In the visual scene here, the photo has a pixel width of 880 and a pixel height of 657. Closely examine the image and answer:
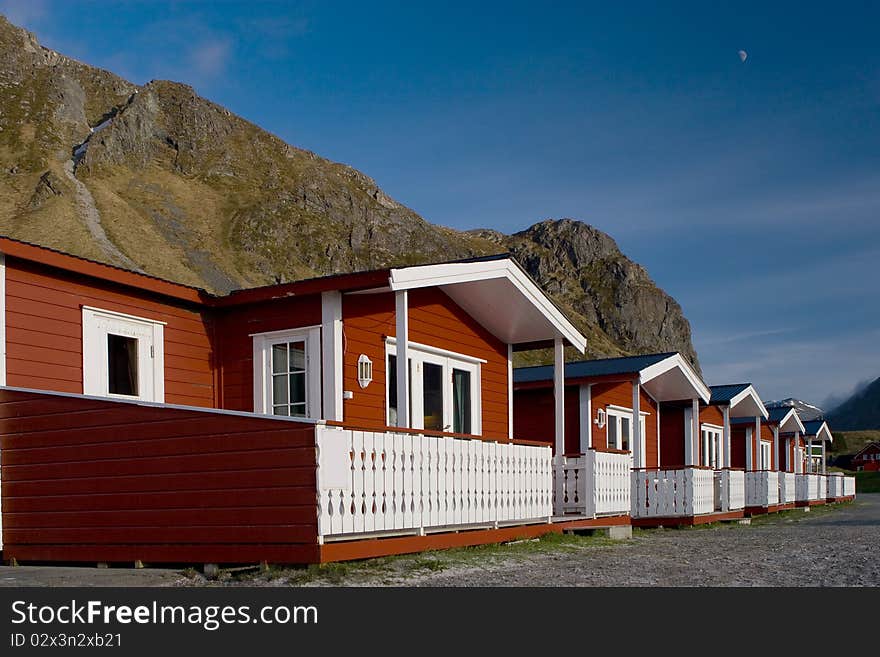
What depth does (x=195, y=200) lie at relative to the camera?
11100 cm

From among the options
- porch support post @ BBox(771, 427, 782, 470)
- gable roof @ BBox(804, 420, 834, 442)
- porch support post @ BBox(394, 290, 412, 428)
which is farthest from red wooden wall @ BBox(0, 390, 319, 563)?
gable roof @ BBox(804, 420, 834, 442)

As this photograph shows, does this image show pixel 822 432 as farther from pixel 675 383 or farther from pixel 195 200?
pixel 195 200

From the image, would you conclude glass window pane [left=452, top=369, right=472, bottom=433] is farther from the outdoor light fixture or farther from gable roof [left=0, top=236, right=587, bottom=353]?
the outdoor light fixture

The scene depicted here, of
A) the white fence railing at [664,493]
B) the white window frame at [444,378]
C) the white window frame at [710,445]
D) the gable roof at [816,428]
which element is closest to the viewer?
the white window frame at [444,378]

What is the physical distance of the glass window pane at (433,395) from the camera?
13.3 m

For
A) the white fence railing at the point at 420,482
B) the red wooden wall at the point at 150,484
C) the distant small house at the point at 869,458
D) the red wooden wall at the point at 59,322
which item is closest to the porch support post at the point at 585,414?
the white fence railing at the point at 420,482

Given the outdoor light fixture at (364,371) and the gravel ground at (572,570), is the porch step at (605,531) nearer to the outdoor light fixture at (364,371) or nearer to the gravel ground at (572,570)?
the gravel ground at (572,570)

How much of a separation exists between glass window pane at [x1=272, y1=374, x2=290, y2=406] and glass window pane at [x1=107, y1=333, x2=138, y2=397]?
1.64 metres

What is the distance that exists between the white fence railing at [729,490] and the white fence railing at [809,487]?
727cm

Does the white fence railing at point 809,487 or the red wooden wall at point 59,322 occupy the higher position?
the red wooden wall at point 59,322

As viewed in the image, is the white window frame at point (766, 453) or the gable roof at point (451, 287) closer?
the gable roof at point (451, 287)

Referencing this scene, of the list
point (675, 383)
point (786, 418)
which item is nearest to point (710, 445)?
point (675, 383)

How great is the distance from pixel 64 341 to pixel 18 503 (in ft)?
5.55
